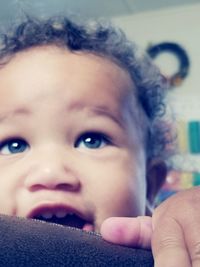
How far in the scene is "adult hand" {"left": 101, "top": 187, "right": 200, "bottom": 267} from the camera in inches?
14.6

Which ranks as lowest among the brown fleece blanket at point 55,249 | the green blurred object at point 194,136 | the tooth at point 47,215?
the green blurred object at point 194,136

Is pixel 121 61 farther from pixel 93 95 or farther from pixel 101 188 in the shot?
pixel 101 188

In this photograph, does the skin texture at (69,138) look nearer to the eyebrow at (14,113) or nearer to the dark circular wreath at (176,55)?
the eyebrow at (14,113)

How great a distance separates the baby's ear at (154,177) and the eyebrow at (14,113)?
14.8 inches

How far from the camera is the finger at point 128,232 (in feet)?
1.30

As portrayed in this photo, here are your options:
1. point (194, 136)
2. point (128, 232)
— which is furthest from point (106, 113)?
point (194, 136)

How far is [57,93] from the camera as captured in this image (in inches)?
32.6

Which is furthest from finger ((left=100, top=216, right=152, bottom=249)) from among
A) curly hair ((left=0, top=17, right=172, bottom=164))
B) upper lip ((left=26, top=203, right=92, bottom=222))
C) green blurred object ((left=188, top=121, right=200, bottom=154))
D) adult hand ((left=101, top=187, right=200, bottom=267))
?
green blurred object ((left=188, top=121, right=200, bottom=154))

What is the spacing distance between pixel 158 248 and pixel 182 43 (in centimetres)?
237

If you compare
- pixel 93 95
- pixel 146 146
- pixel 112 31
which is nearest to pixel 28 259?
pixel 93 95

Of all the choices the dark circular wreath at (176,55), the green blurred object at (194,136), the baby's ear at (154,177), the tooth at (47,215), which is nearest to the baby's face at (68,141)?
the tooth at (47,215)

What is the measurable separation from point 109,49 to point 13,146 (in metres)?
0.36

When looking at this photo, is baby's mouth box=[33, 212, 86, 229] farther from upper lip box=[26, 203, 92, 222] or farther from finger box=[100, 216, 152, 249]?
Answer: finger box=[100, 216, 152, 249]

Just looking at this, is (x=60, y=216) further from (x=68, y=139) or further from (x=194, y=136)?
(x=194, y=136)
